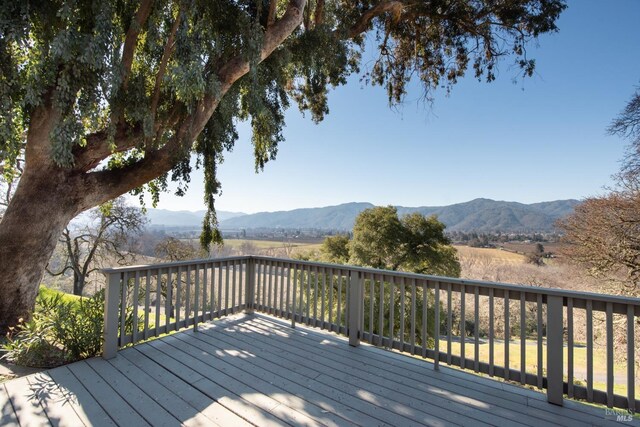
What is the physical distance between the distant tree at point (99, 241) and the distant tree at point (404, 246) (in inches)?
390

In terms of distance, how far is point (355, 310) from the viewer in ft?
11.7

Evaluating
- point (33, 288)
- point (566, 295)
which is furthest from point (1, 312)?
point (566, 295)

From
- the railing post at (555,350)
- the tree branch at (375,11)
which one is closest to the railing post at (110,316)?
the railing post at (555,350)

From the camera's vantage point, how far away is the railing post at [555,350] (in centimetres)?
245

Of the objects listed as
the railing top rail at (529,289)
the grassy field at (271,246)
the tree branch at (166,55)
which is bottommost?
the grassy field at (271,246)

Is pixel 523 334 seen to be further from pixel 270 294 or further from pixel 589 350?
pixel 270 294

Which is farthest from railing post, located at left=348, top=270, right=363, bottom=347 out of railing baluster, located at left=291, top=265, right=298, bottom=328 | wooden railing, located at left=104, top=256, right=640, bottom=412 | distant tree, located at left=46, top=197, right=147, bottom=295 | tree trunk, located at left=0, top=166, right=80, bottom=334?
distant tree, located at left=46, top=197, right=147, bottom=295

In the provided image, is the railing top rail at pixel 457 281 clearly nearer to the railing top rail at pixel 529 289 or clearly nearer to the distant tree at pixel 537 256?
the railing top rail at pixel 529 289

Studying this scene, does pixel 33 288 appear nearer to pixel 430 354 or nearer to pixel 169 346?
pixel 169 346

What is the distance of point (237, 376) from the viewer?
2.76 meters

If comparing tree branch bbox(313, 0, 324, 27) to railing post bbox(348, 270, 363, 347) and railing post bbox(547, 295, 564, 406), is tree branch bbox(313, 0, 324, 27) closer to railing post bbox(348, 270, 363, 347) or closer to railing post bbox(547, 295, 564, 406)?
railing post bbox(348, 270, 363, 347)

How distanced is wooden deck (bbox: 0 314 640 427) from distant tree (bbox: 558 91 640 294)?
9.37 m

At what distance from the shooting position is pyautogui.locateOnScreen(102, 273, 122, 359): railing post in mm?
3057

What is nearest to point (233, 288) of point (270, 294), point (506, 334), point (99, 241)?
point (270, 294)
